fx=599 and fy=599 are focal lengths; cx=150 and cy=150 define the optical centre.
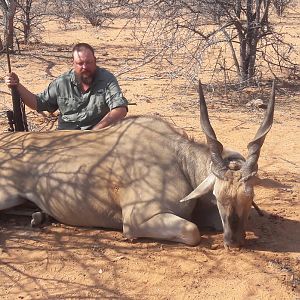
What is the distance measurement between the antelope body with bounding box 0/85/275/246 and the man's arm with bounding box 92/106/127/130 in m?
0.32

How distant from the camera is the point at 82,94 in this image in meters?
5.36

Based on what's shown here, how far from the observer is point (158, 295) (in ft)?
11.7

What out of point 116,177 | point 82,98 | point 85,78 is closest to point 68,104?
point 82,98

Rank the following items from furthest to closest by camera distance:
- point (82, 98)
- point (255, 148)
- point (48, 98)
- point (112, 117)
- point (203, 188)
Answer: point (48, 98) → point (82, 98) → point (112, 117) → point (203, 188) → point (255, 148)

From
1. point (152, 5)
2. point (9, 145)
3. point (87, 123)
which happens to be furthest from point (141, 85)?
point (9, 145)

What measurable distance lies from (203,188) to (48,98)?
2106mm

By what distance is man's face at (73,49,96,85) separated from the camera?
17.0 ft

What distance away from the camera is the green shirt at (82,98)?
529 cm

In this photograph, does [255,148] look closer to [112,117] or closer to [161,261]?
[161,261]

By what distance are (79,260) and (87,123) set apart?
1714 millimetres

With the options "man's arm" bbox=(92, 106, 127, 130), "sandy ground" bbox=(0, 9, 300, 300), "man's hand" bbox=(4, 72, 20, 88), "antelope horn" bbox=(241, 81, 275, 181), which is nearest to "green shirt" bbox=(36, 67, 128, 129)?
"man's arm" bbox=(92, 106, 127, 130)

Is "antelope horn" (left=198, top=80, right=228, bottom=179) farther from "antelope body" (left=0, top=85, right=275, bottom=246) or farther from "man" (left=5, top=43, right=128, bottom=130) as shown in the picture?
"man" (left=5, top=43, right=128, bottom=130)

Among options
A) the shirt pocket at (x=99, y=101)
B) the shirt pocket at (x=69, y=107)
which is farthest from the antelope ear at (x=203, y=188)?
the shirt pocket at (x=69, y=107)

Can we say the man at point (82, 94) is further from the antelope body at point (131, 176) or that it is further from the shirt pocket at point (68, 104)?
the antelope body at point (131, 176)
